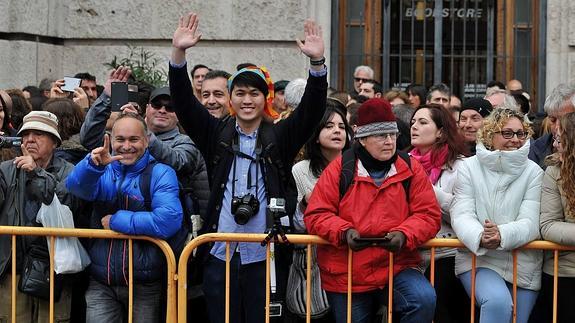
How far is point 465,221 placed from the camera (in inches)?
234

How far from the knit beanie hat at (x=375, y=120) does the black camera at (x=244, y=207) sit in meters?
0.69

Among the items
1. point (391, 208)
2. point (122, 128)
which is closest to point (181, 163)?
point (122, 128)

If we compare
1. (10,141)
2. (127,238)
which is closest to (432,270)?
(127,238)

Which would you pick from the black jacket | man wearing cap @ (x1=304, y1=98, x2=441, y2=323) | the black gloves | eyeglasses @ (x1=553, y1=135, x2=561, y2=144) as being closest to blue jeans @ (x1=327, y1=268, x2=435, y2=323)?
man wearing cap @ (x1=304, y1=98, x2=441, y2=323)

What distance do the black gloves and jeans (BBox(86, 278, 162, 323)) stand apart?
4.10 ft

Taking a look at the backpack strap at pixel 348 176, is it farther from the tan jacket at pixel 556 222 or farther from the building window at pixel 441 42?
the building window at pixel 441 42

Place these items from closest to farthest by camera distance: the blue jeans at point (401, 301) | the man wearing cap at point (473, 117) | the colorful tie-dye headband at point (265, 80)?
1. the blue jeans at point (401, 301)
2. the colorful tie-dye headband at point (265, 80)
3. the man wearing cap at point (473, 117)

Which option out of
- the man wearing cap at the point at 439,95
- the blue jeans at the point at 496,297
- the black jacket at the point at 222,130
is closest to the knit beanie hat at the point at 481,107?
the man wearing cap at the point at 439,95

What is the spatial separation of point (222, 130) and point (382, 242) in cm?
115

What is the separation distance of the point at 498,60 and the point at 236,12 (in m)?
2.80

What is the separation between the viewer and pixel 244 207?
5773mm

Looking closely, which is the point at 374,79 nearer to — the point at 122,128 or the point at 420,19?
the point at 420,19

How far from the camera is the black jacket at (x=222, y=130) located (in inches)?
231

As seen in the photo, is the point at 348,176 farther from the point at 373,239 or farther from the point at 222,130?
the point at 222,130
